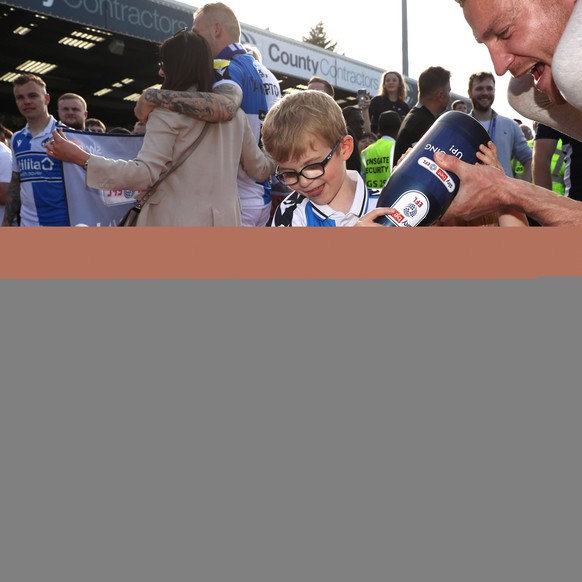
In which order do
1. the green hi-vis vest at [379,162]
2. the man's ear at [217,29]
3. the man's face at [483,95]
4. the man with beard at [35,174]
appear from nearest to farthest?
the man's ear at [217,29], the man with beard at [35,174], the man's face at [483,95], the green hi-vis vest at [379,162]

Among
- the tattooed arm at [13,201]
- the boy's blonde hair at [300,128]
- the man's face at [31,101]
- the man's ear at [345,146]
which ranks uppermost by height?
the boy's blonde hair at [300,128]

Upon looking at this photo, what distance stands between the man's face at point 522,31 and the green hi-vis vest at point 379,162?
241 cm

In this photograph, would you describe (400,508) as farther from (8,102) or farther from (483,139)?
(8,102)

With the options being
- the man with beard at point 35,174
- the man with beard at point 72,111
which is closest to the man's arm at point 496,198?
the man with beard at point 35,174

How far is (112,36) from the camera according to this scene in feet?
34.0

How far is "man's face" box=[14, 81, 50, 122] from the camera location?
3.12m

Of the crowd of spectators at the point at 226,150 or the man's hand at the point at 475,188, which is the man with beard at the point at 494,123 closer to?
the crowd of spectators at the point at 226,150

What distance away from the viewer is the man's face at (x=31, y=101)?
10.2 feet

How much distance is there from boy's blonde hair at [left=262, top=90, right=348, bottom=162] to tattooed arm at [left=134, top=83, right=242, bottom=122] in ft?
1.39

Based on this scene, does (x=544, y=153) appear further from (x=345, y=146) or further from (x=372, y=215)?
(x=372, y=215)

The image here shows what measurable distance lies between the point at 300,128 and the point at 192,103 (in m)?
0.56

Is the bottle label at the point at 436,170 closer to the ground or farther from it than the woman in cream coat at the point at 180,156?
farther from it

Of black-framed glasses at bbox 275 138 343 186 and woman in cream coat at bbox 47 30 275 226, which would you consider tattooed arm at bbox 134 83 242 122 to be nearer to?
woman in cream coat at bbox 47 30 275 226

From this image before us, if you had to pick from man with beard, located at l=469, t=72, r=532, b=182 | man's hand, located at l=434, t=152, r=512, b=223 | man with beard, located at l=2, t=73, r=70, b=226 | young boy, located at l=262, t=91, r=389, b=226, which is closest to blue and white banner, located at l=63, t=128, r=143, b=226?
man with beard, located at l=2, t=73, r=70, b=226
